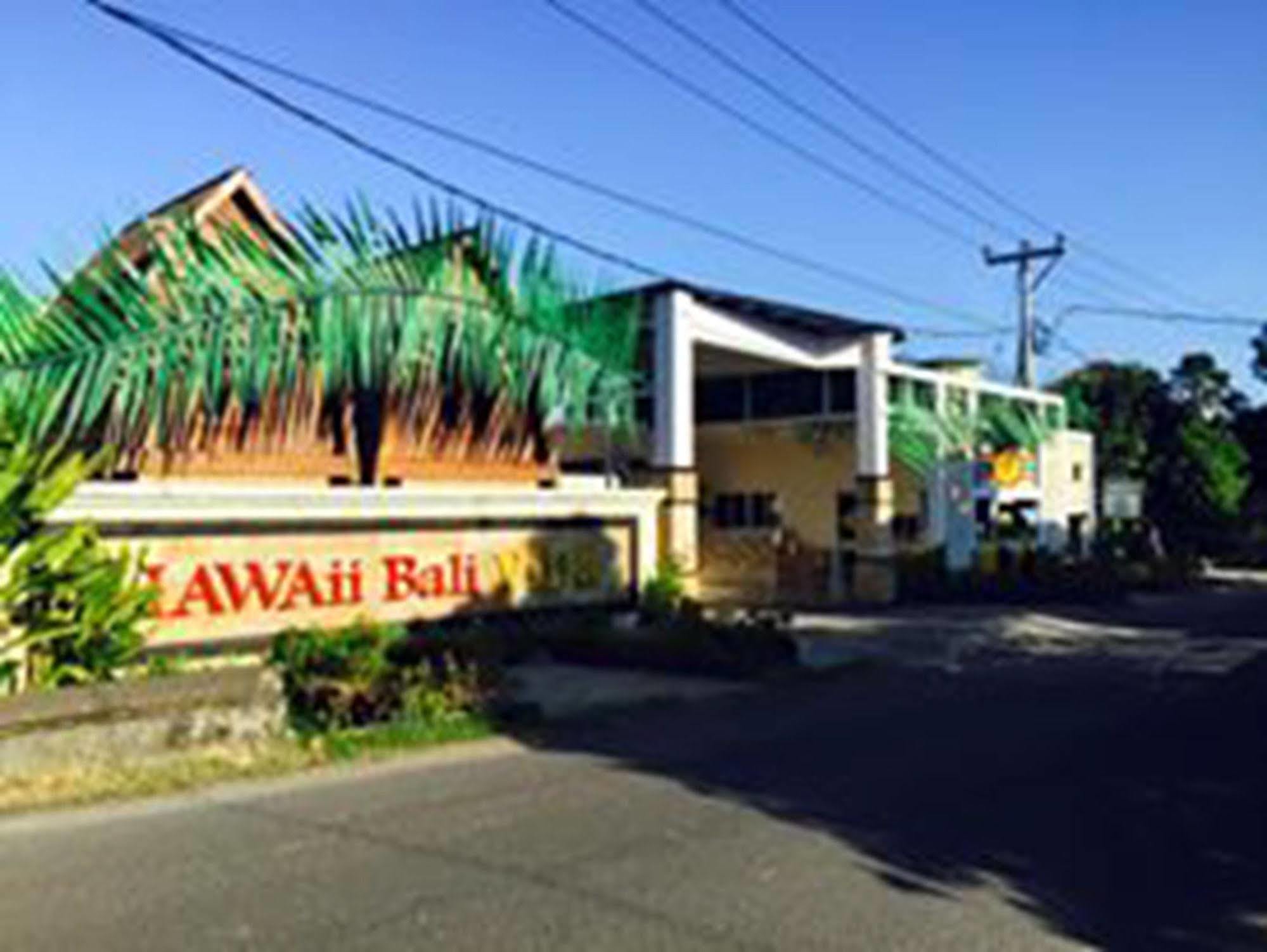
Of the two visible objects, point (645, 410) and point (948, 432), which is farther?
point (948, 432)

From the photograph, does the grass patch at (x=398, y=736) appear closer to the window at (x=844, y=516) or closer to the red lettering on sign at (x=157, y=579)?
the red lettering on sign at (x=157, y=579)

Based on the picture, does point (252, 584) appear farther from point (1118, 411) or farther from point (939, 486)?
point (1118, 411)

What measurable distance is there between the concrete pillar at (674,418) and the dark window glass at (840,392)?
7.60 metres

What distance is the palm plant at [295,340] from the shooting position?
12.1 metres

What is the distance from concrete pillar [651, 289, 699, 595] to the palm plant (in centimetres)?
655

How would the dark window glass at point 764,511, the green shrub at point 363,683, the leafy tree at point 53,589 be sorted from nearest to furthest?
the leafy tree at point 53,589 < the green shrub at point 363,683 < the dark window glass at point 764,511

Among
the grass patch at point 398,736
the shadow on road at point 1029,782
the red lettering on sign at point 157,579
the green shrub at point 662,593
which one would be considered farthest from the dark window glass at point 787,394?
the red lettering on sign at point 157,579

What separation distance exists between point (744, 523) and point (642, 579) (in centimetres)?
1848

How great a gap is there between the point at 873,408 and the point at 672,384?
7.37 m

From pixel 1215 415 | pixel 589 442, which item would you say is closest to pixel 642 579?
pixel 589 442

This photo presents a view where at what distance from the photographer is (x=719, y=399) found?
33.7 m

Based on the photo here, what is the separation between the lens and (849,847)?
24.1 ft

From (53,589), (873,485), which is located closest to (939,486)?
(873,485)

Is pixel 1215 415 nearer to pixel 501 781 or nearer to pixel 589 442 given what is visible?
pixel 589 442
